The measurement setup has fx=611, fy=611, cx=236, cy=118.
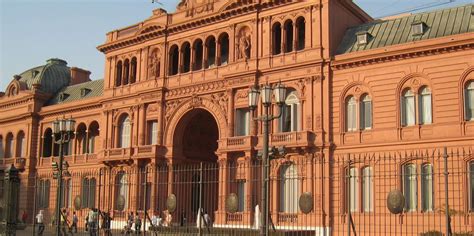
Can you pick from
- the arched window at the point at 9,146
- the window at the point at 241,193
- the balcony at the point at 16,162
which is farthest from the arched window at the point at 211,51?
the arched window at the point at 9,146

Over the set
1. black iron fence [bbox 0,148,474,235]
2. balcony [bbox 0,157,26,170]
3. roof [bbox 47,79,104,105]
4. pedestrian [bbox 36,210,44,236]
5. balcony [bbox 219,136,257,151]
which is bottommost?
pedestrian [bbox 36,210,44,236]

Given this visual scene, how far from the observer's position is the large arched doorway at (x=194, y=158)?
43.7 metres

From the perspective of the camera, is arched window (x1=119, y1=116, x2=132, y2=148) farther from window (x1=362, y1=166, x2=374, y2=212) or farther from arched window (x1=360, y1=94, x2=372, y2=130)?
window (x1=362, y1=166, x2=374, y2=212)

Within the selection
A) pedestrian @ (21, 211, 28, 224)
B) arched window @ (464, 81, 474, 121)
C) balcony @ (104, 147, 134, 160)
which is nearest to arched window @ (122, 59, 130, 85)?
balcony @ (104, 147, 134, 160)

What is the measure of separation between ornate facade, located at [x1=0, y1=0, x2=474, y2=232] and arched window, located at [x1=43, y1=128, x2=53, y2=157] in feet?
19.8

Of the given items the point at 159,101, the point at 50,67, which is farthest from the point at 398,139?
the point at 50,67

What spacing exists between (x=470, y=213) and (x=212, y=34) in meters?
21.7

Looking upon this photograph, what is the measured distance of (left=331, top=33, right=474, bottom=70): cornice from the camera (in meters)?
33.6

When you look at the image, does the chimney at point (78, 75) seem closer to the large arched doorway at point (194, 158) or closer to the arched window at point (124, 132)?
the arched window at point (124, 132)

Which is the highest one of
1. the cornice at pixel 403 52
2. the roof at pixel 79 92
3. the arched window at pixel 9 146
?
the roof at pixel 79 92

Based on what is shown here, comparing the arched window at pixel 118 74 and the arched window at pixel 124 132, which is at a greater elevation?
the arched window at pixel 118 74

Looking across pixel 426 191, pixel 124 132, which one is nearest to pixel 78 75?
pixel 124 132

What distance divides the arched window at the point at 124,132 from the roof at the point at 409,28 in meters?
19.0

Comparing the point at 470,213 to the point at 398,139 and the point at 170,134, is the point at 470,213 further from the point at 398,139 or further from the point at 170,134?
the point at 170,134
